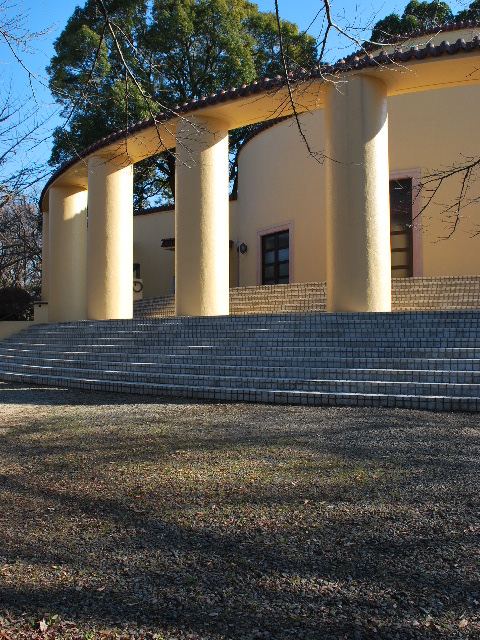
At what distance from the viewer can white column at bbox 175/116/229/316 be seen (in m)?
10.8

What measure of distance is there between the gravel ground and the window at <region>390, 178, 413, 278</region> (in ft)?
31.8

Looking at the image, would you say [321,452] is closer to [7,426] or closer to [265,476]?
[265,476]


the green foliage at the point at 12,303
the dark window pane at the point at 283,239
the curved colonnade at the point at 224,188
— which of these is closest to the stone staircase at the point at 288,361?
the curved colonnade at the point at 224,188

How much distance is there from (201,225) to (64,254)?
20.5 feet

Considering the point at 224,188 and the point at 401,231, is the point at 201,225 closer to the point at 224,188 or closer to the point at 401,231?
the point at 224,188

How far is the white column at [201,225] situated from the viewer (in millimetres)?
10766

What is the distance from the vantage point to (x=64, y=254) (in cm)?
1540

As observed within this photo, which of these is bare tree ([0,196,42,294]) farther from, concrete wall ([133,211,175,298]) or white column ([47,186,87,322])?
white column ([47,186,87,322])

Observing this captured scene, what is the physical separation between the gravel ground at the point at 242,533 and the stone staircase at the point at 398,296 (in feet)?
23.2

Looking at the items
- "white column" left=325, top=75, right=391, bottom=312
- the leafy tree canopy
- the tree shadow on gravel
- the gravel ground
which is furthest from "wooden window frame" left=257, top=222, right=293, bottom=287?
the tree shadow on gravel

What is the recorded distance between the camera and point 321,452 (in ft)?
13.6

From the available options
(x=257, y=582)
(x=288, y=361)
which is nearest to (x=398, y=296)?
(x=288, y=361)

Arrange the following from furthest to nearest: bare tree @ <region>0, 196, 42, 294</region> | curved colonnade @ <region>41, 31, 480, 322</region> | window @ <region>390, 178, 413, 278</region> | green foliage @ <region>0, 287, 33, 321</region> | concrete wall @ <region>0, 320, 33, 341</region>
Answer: bare tree @ <region>0, 196, 42, 294</region> → green foliage @ <region>0, 287, 33, 321</region> → concrete wall @ <region>0, 320, 33, 341</region> → window @ <region>390, 178, 413, 278</region> → curved colonnade @ <region>41, 31, 480, 322</region>

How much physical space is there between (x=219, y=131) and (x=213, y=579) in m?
10.1
